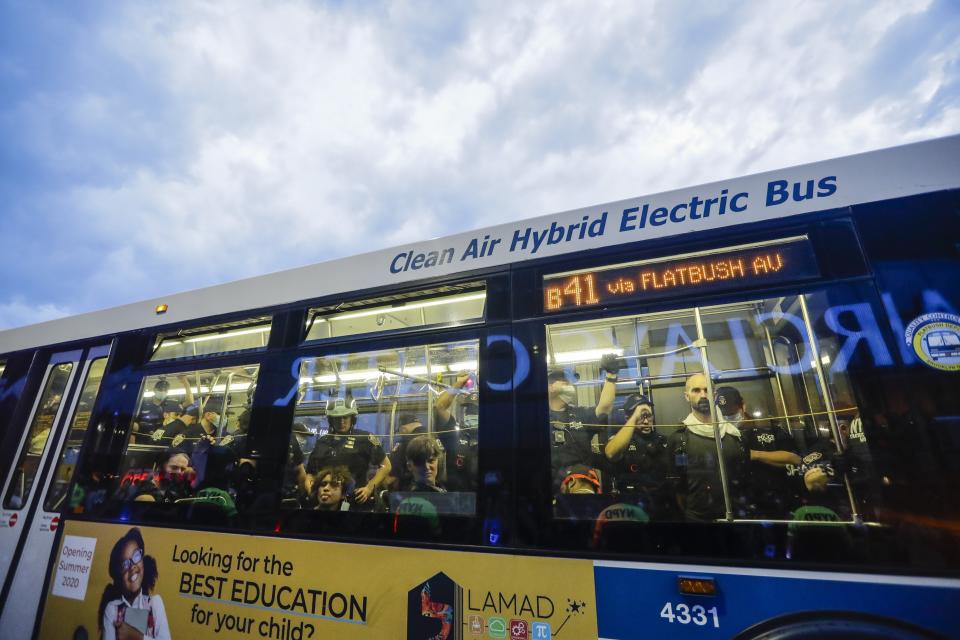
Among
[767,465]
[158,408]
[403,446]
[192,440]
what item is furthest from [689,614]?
[158,408]

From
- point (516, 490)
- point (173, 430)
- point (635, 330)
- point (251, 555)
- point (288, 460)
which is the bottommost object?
point (251, 555)

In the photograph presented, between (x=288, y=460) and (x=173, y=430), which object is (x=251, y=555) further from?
(x=173, y=430)

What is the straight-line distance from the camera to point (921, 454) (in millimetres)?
1770

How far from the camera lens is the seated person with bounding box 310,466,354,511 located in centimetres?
277

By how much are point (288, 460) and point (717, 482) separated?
246 centimetres

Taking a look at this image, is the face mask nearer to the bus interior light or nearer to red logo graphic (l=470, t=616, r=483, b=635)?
the bus interior light

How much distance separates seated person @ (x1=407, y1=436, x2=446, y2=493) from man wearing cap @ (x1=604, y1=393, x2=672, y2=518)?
0.95 m

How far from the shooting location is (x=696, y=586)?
6.35ft

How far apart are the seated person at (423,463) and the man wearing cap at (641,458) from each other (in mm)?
955

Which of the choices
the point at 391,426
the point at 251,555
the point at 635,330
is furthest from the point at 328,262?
the point at 635,330

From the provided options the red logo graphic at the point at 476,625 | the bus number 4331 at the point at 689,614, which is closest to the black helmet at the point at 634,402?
the bus number 4331 at the point at 689,614

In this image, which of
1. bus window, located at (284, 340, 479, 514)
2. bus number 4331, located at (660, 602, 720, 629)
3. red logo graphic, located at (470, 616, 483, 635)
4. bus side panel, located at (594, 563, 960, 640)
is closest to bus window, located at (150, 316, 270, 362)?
bus window, located at (284, 340, 479, 514)

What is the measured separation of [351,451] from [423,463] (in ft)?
1.79

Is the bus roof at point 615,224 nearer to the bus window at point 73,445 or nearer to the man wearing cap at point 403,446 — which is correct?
the bus window at point 73,445
